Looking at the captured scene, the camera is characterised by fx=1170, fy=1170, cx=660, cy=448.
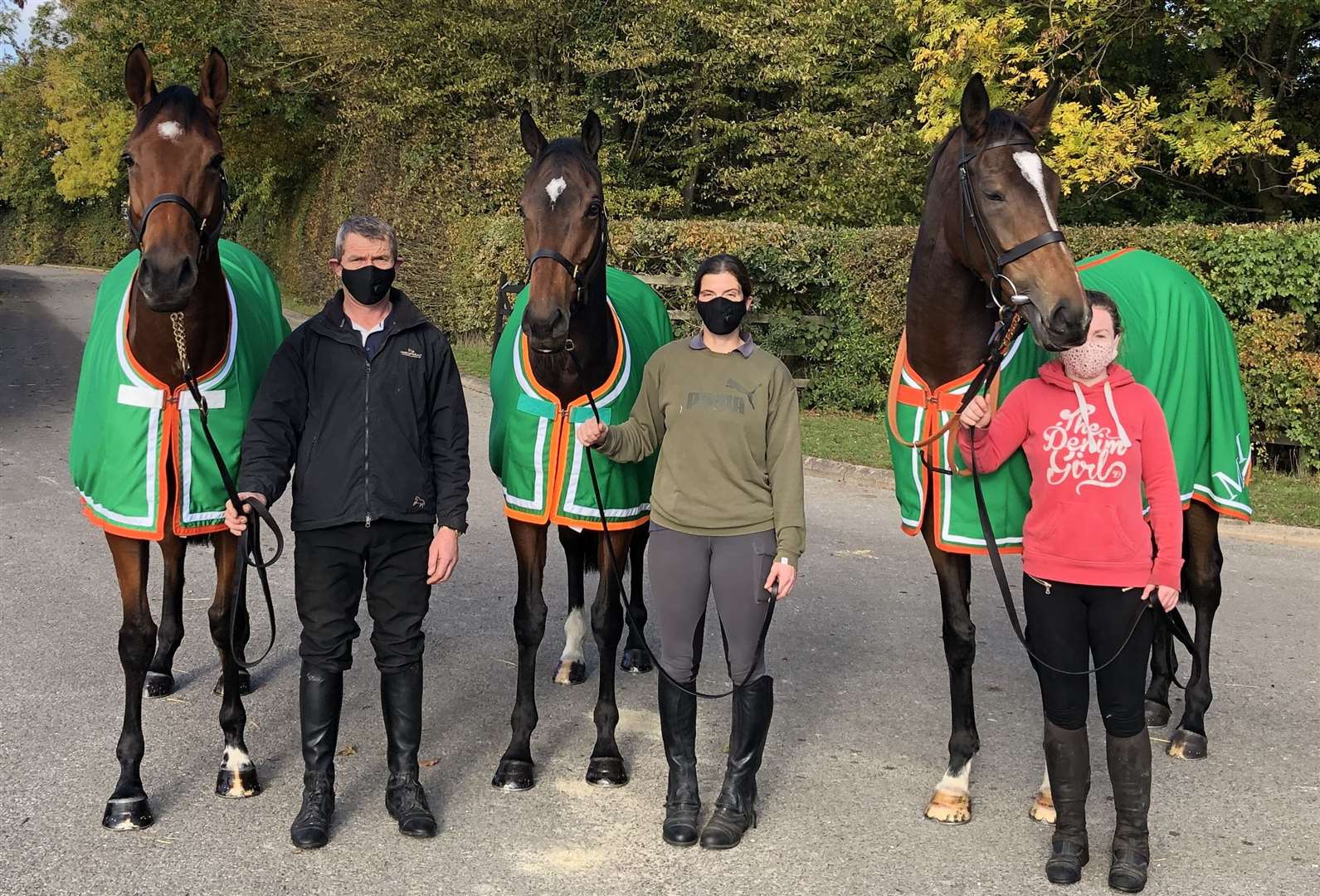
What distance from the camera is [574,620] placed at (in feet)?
19.5

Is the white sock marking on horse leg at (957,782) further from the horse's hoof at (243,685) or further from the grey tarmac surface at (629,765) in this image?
the horse's hoof at (243,685)

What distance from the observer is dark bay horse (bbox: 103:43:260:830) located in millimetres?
3922

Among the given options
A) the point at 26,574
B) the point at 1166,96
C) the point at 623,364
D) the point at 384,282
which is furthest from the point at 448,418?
the point at 1166,96

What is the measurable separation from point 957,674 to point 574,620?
213cm

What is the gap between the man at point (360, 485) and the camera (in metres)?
4.04

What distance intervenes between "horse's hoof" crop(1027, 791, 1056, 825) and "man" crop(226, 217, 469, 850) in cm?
219

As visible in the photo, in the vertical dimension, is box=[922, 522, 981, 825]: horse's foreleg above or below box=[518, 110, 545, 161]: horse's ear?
below

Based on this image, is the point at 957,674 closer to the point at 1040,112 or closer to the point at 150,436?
the point at 1040,112

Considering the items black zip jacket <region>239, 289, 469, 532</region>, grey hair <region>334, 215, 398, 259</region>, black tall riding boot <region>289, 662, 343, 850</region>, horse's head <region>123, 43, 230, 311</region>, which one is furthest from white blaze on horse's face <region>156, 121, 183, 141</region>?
black tall riding boot <region>289, 662, 343, 850</region>

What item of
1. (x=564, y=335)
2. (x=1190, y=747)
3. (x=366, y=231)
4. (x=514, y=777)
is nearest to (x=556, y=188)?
(x=564, y=335)

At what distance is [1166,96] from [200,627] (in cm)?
1585

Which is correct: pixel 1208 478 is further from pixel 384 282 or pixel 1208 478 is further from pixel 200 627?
pixel 200 627

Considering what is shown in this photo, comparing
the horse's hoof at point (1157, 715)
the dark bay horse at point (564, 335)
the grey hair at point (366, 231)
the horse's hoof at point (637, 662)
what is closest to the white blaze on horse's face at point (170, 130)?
the grey hair at point (366, 231)

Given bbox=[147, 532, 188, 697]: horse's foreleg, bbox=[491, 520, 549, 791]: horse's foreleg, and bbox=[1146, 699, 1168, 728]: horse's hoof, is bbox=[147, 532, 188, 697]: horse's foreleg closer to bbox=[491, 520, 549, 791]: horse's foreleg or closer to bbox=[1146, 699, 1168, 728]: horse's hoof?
bbox=[491, 520, 549, 791]: horse's foreleg
